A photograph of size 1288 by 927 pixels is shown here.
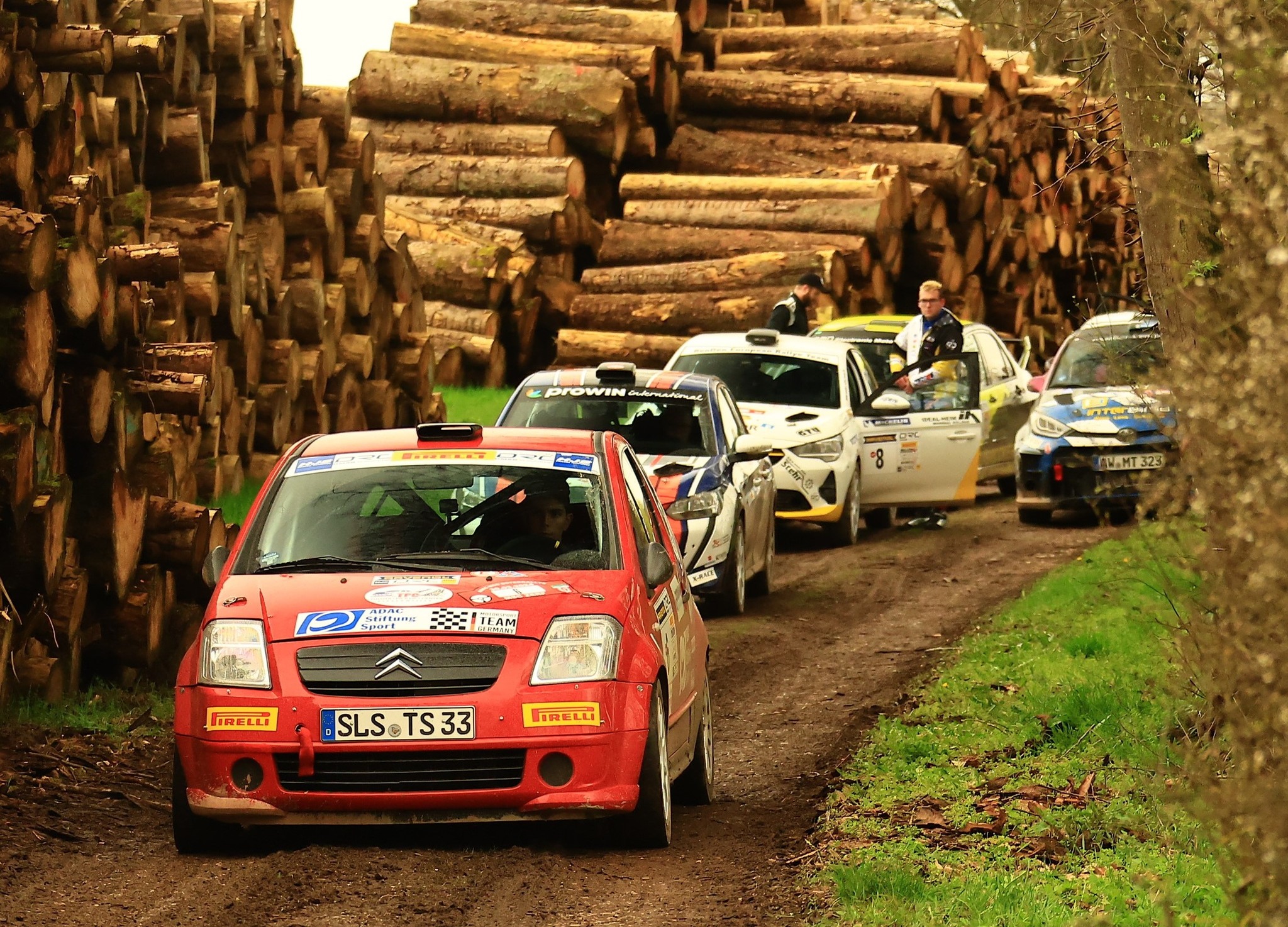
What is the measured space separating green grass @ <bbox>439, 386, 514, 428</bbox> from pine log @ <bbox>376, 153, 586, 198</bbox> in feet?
8.56

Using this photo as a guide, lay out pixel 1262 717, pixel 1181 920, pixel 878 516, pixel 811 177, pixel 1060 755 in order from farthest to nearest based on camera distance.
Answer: pixel 811 177, pixel 878 516, pixel 1060 755, pixel 1181 920, pixel 1262 717

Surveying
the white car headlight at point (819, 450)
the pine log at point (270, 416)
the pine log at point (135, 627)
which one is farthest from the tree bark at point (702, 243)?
the pine log at point (135, 627)

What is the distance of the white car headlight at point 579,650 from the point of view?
6852 mm

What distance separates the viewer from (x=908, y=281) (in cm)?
2738

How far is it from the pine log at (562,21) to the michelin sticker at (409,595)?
2016 centimetres

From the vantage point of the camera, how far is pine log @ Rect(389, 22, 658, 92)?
25.9 m

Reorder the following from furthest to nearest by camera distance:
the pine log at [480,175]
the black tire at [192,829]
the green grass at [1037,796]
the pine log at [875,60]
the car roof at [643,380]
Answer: the pine log at [875,60]
the pine log at [480,175]
the car roof at [643,380]
the black tire at [192,829]
the green grass at [1037,796]

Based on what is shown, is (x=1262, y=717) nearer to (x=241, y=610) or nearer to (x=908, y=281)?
(x=241, y=610)

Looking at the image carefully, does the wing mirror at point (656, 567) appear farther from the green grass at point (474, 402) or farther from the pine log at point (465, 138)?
the pine log at point (465, 138)

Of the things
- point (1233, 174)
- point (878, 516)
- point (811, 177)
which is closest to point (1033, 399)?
point (878, 516)

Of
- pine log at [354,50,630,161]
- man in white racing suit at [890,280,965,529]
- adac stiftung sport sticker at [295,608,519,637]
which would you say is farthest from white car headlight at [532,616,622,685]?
pine log at [354,50,630,161]

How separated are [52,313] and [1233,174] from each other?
658 cm

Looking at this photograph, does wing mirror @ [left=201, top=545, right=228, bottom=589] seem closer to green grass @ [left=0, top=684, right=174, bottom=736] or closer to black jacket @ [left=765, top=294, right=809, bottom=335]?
green grass @ [left=0, top=684, right=174, bottom=736]

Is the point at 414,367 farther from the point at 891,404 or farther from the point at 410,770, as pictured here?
the point at 410,770
